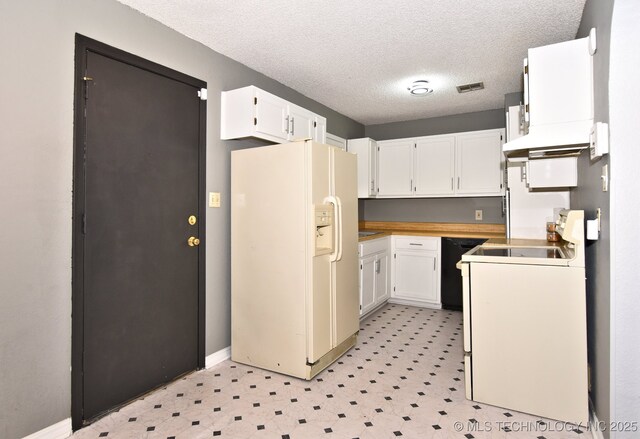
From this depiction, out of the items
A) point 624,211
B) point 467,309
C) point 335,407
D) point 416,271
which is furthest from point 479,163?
point 335,407

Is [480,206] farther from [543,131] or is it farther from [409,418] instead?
[409,418]

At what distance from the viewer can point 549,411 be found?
2.08 meters

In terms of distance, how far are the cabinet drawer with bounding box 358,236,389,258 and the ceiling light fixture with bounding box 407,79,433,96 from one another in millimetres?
1695

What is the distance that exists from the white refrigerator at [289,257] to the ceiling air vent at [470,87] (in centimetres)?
170

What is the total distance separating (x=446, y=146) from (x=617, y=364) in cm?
337

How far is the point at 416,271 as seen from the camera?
177 inches

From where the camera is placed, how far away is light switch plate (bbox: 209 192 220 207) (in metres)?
2.82

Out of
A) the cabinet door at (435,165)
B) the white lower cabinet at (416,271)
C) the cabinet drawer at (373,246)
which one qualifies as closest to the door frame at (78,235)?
the cabinet drawer at (373,246)

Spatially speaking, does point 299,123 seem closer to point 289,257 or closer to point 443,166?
point 289,257

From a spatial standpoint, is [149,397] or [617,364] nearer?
[617,364]

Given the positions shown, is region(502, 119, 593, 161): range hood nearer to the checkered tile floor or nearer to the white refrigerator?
the white refrigerator

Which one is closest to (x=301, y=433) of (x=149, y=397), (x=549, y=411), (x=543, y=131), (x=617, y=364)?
(x=149, y=397)

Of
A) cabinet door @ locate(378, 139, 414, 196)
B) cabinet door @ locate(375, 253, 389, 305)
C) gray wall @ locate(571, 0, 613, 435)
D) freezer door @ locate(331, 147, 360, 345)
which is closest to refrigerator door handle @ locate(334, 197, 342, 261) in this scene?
freezer door @ locate(331, 147, 360, 345)

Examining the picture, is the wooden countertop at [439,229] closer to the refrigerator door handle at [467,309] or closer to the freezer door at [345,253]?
the freezer door at [345,253]
